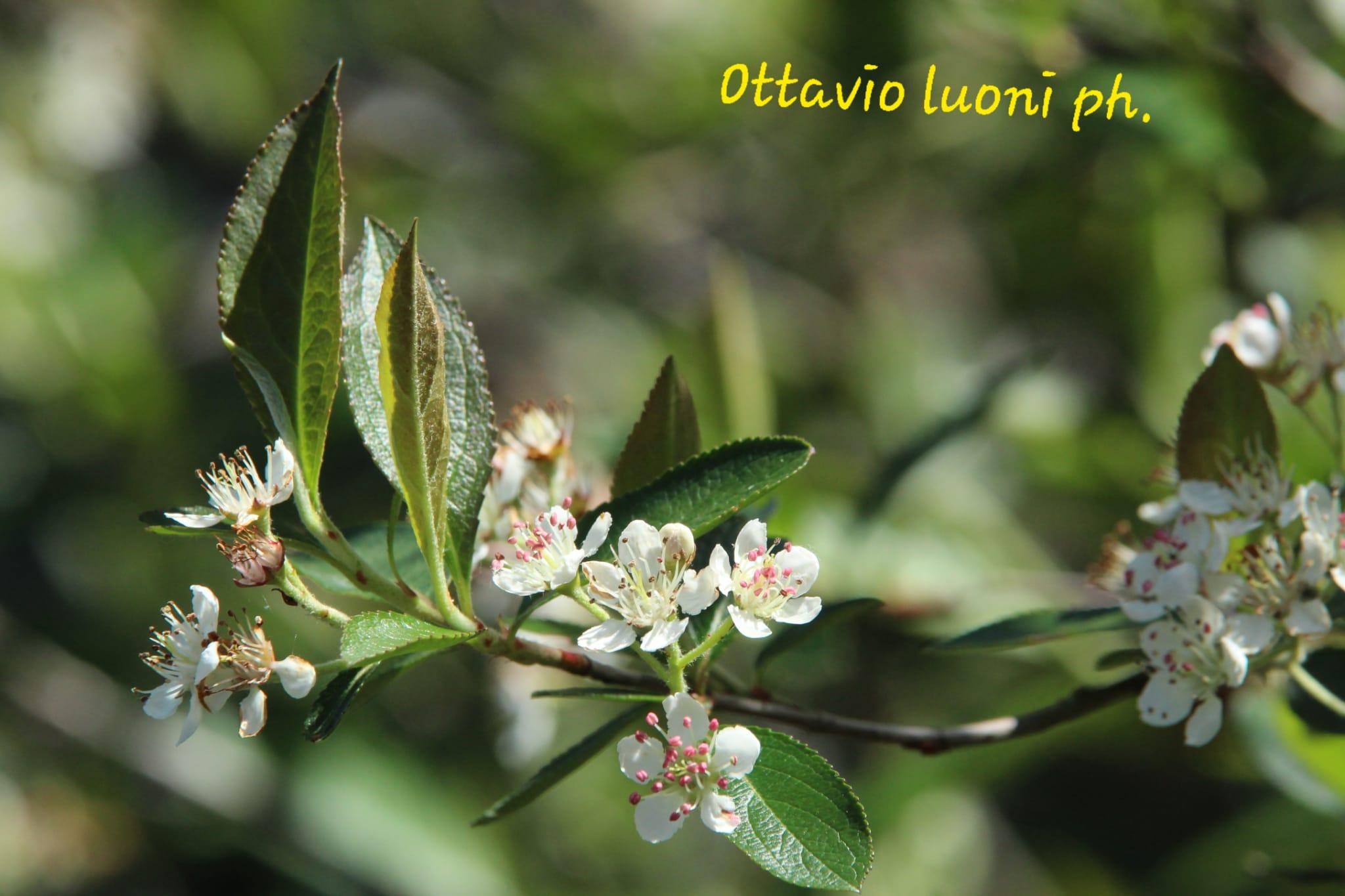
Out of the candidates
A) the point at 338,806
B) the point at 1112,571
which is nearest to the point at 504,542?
the point at 1112,571

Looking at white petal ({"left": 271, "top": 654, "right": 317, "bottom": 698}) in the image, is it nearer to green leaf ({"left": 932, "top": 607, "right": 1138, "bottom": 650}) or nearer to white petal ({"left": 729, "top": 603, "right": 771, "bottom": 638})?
white petal ({"left": 729, "top": 603, "right": 771, "bottom": 638})

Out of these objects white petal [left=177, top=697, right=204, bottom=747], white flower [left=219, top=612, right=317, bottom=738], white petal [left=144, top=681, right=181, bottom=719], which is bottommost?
white petal [left=177, top=697, right=204, bottom=747]

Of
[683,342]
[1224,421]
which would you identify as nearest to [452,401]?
[1224,421]

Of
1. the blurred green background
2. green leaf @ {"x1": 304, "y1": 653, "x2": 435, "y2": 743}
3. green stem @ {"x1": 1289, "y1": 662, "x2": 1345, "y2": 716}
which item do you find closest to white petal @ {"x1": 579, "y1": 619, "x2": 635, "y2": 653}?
green leaf @ {"x1": 304, "y1": 653, "x2": 435, "y2": 743}

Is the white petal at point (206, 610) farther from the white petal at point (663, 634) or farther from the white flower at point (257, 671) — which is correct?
the white petal at point (663, 634)

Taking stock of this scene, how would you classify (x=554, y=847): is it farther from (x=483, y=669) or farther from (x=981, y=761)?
(x=981, y=761)
